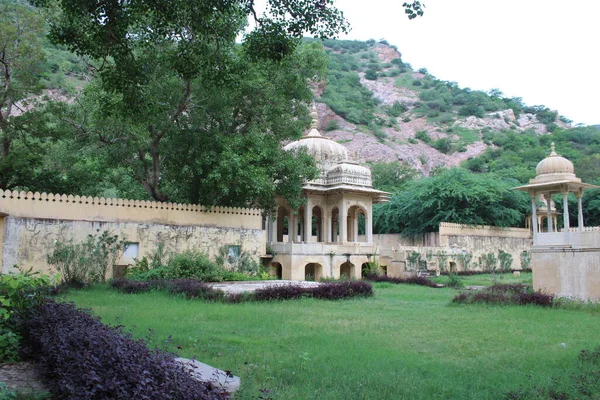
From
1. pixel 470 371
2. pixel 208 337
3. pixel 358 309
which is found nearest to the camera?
pixel 470 371

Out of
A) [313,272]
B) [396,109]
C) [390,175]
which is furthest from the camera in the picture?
[396,109]

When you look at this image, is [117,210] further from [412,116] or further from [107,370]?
[412,116]

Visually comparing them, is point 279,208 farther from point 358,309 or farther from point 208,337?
point 208,337

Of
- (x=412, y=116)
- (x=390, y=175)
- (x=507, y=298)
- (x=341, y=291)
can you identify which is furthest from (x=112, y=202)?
(x=412, y=116)

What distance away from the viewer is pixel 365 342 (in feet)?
24.3

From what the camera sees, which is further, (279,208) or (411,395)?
(279,208)

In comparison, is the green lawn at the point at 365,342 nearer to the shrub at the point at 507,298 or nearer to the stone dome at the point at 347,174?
the shrub at the point at 507,298

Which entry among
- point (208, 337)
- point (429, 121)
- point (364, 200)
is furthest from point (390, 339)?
point (429, 121)

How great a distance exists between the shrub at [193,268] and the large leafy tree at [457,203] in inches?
716

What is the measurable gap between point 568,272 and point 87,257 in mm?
14224

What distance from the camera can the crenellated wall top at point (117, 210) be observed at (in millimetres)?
15062

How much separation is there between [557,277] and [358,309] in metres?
7.09

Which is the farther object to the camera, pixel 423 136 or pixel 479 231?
pixel 423 136

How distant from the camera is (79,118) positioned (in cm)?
1945
